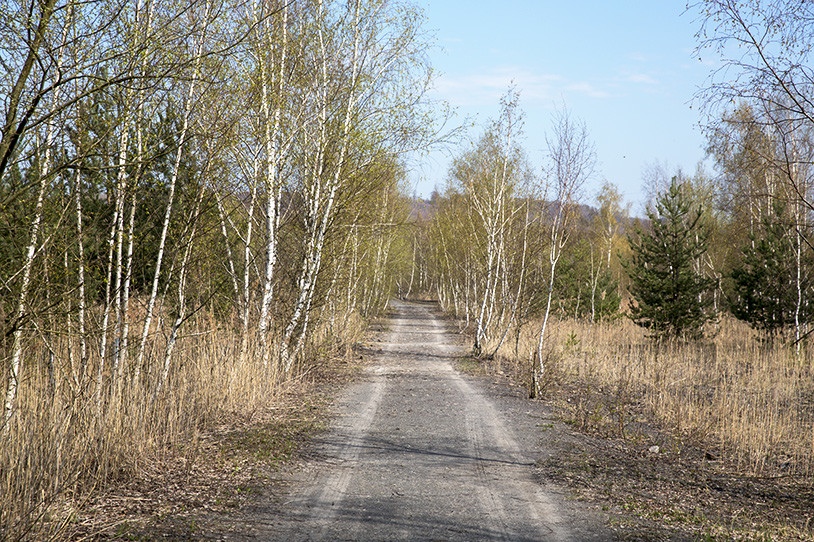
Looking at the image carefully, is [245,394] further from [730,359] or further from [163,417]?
[730,359]

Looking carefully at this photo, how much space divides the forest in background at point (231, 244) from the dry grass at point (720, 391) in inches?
2.7

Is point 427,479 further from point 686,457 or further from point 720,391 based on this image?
point 720,391

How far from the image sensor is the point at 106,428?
194 inches

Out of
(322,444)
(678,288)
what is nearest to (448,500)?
(322,444)

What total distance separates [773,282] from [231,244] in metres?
14.6

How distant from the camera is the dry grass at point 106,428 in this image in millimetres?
3699

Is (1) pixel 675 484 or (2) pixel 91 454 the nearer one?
(2) pixel 91 454

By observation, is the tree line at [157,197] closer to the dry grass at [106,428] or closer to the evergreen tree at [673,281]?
the dry grass at [106,428]

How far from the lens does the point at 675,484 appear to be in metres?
5.59

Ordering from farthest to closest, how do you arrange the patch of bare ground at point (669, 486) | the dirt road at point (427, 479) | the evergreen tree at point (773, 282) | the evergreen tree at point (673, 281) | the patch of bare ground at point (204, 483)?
1. the evergreen tree at point (673, 281)
2. the evergreen tree at point (773, 282)
3. the patch of bare ground at point (669, 486)
4. the dirt road at point (427, 479)
5. the patch of bare ground at point (204, 483)

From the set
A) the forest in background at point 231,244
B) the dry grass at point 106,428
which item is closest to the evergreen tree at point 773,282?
the forest in background at point 231,244

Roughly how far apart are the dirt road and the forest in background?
4.93 ft

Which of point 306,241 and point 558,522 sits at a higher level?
point 306,241

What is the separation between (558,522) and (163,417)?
3.96 m
